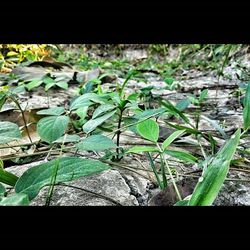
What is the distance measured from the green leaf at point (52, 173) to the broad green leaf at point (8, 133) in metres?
0.14

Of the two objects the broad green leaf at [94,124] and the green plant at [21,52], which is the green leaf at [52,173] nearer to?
the broad green leaf at [94,124]

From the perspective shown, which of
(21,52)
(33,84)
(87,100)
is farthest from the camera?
(21,52)

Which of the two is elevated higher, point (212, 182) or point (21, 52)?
point (212, 182)

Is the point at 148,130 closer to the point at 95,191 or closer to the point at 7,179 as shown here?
the point at 95,191

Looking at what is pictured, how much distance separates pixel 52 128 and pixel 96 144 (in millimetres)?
90

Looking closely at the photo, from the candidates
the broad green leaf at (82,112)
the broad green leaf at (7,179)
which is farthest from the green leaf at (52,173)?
the broad green leaf at (82,112)

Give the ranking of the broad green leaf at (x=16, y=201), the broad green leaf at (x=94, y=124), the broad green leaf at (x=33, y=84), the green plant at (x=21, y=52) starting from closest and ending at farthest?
the broad green leaf at (x=16, y=201), the broad green leaf at (x=94, y=124), the broad green leaf at (x=33, y=84), the green plant at (x=21, y=52)

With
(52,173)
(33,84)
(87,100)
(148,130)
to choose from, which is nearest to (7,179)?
(52,173)

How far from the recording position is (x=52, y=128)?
1.79 ft

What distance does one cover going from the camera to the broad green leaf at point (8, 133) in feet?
1.66
